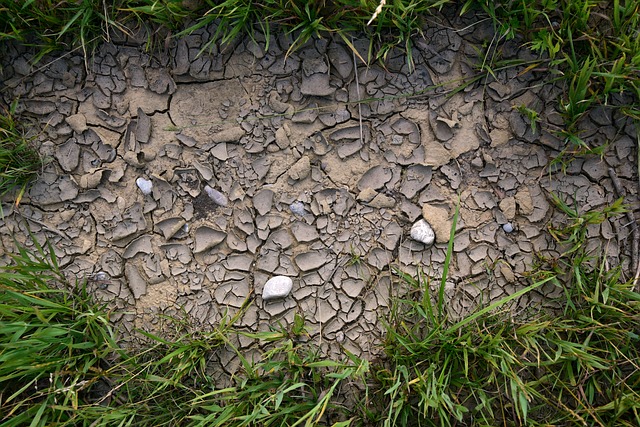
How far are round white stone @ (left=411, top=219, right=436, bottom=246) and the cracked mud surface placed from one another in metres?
0.03

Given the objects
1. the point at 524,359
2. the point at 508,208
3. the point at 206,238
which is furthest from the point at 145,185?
the point at 524,359

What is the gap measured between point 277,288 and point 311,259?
162 mm

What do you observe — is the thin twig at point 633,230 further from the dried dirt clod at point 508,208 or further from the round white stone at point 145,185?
the round white stone at point 145,185

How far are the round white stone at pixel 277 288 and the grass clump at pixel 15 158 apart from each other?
0.97 m

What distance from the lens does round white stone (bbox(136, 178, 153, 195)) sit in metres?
1.97

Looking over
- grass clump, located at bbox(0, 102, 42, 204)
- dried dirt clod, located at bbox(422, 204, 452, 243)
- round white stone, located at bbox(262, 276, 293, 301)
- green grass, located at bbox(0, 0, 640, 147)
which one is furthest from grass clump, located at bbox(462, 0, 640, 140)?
grass clump, located at bbox(0, 102, 42, 204)

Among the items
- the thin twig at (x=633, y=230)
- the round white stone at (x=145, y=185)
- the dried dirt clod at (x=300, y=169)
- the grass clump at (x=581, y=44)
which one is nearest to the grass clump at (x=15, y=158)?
the round white stone at (x=145, y=185)

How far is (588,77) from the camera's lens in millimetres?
1842

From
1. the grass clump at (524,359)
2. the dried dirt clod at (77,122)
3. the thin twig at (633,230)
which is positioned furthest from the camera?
the dried dirt clod at (77,122)

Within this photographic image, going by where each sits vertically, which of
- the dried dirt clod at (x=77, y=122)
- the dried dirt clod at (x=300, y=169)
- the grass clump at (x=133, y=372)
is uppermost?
the dried dirt clod at (x=77, y=122)

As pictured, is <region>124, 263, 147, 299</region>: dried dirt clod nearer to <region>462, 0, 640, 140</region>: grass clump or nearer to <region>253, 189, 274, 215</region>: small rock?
<region>253, 189, 274, 215</region>: small rock

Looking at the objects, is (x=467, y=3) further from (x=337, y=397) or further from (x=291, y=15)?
(x=337, y=397)

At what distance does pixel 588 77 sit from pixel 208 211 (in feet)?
4.70

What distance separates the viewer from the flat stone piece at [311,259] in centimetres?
192
